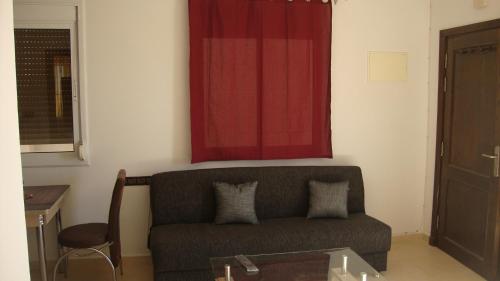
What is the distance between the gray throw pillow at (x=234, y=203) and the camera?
3367mm

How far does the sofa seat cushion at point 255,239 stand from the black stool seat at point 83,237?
0.36m

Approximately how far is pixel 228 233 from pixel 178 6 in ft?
6.50

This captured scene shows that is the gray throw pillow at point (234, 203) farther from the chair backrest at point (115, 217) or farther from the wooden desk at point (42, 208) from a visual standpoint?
the wooden desk at point (42, 208)

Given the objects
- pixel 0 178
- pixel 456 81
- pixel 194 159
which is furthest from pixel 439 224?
pixel 0 178

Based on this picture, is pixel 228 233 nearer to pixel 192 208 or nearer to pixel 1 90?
pixel 192 208

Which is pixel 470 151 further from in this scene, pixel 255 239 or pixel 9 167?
pixel 9 167

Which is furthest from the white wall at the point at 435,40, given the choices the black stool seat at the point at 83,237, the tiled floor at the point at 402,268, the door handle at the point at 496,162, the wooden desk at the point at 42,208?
the wooden desk at the point at 42,208

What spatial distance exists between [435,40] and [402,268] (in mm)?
2173

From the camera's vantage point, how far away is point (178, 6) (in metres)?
3.59

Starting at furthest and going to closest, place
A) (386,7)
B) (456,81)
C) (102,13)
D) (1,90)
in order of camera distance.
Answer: (386,7) → (456,81) → (102,13) → (1,90)

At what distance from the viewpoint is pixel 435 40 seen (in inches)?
157

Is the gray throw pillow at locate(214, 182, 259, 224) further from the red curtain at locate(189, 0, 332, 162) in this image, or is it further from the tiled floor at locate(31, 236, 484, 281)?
the tiled floor at locate(31, 236, 484, 281)

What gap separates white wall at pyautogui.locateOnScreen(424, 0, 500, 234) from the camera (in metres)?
3.58

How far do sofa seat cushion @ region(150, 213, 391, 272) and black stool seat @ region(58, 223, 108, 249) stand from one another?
1.19ft
